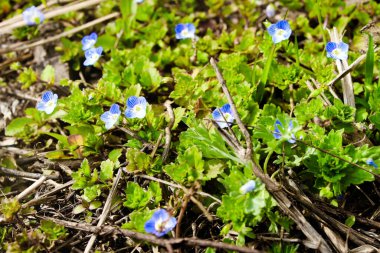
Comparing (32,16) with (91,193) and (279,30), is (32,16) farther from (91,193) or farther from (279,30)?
(279,30)

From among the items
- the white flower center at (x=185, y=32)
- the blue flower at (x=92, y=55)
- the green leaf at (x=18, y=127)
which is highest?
the blue flower at (x=92, y=55)

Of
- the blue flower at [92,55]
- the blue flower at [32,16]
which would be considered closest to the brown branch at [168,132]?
the blue flower at [92,55]

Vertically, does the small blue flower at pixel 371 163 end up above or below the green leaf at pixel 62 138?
below

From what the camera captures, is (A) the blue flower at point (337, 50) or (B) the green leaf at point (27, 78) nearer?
(A) the blue flower at point (337, 50)

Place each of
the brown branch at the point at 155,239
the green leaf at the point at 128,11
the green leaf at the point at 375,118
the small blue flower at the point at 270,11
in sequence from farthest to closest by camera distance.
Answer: the small blue flower at the point at 270,11
the green leaf at the point at 128,11
the green leaf at the point at 375,118
the brown branch at the point at 155,239

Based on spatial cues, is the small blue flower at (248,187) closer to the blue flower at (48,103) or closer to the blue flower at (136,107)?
the blue flower at (136,107)

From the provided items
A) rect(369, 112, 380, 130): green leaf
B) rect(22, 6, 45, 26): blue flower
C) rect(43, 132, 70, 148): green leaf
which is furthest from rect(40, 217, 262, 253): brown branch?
rect(22, 6, 45, 26): blue flower
